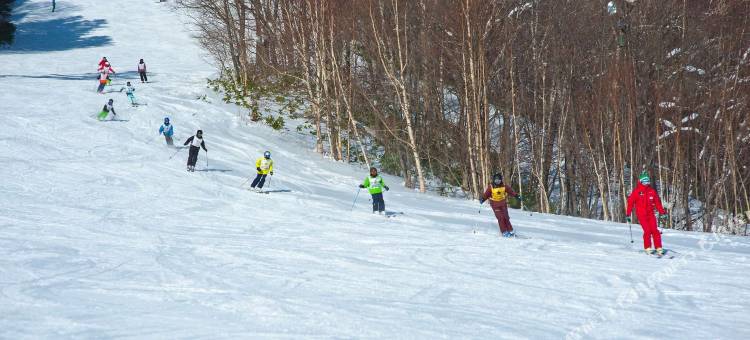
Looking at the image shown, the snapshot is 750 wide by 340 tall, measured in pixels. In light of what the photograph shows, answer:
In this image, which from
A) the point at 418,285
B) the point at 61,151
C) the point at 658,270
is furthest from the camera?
the point at 61,151

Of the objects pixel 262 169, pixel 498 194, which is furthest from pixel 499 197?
pixel 262 169

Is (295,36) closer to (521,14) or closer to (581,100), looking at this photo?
(521,14)

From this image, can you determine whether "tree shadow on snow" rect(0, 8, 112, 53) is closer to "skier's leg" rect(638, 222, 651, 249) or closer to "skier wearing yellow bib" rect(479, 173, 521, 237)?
"skier wearing yellow bib" rect(479, 173, 521, 237)

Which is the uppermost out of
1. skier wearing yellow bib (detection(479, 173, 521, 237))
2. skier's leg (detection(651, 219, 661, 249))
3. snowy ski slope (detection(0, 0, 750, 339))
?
skier wearing yellow bib (detection(479, 173, 521, 237))

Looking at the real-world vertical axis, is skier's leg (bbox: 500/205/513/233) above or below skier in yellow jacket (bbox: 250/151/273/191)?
below

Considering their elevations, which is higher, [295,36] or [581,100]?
[295,36]

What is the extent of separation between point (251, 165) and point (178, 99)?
10.7 metres

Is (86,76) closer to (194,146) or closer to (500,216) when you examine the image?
(194,146)

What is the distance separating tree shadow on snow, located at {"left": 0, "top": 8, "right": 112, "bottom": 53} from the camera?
50094mm

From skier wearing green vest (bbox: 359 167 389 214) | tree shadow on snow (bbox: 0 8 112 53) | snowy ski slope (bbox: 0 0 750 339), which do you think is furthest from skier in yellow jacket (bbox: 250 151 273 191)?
tree shadow on snow (bbox: 0 8 112 53)

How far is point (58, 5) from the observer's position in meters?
62.8

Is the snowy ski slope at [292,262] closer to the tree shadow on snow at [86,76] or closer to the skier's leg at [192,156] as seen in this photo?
the skier's leg at [192,156]

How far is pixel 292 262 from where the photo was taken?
40.1ft

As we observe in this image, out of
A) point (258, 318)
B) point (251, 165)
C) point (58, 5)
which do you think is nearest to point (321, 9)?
point (251, 165)
